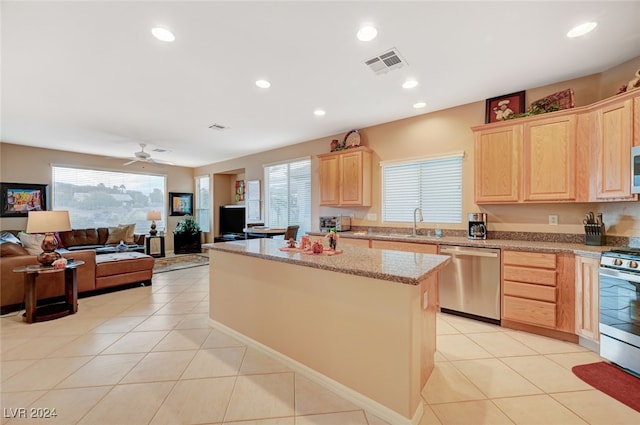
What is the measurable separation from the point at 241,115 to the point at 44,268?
3.13 metres

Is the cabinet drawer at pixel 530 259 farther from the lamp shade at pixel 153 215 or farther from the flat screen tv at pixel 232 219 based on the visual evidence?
the lamp shade at pixel 153 215

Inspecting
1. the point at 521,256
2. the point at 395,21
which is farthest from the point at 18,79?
the point at 521,256

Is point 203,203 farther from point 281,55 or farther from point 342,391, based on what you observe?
point 342,391

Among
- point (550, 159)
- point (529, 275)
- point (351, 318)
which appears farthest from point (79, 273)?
point (550, 159)

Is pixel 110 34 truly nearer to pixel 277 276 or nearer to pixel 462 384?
pixel 277 276

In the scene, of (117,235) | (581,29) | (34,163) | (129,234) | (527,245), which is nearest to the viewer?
(581,29)

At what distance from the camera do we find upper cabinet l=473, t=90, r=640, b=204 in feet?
7.96

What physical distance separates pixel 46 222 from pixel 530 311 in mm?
5533

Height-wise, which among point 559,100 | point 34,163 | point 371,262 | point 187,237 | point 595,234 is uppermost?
point 559,100

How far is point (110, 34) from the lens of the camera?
2152mm

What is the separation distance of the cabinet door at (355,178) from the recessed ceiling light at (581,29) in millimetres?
2643

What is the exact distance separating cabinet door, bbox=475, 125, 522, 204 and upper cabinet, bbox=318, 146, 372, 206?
1633mm

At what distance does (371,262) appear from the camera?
1903 mm

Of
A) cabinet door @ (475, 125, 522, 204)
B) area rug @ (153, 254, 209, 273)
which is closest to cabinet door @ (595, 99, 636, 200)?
cabinet door @ (475, 125, 522, 204)
